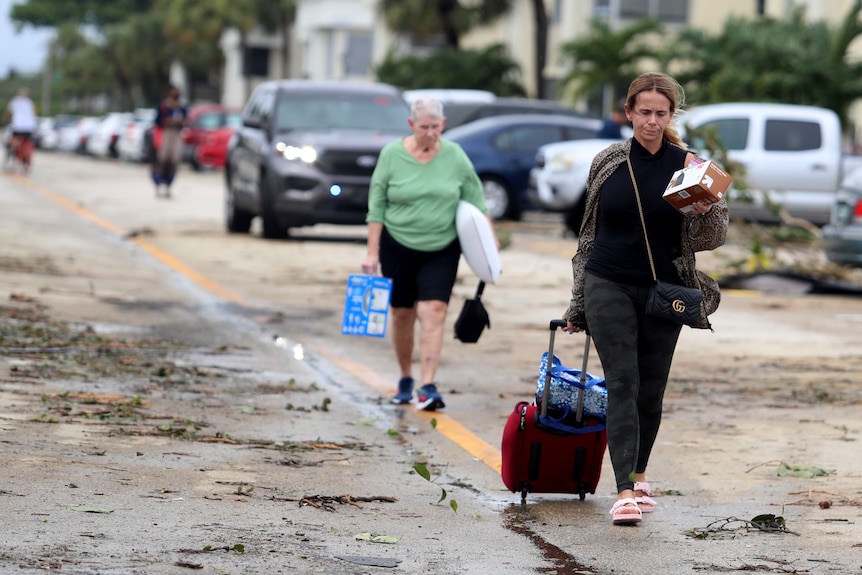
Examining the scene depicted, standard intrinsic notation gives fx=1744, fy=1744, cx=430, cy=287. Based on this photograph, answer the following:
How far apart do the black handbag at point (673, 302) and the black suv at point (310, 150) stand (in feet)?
40.0

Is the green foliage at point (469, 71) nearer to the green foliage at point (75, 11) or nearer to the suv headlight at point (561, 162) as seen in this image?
the suv headlight at point (561, 162)

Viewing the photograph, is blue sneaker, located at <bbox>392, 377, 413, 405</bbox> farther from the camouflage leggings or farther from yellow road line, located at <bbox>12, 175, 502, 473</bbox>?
the camouflage leggings

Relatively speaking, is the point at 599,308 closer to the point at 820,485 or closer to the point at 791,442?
the point at 820,485

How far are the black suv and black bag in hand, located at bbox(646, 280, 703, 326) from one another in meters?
12.2

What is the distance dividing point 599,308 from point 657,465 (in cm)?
152

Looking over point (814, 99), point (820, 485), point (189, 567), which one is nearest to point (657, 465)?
point (820, 485)

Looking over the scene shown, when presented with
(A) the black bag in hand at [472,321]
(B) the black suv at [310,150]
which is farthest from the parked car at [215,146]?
(A) the black bag in hand at [472,321]

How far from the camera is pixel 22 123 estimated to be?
3553 cm

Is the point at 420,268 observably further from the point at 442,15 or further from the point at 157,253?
the point at 442,15

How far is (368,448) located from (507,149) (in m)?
17.1

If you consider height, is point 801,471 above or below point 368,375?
above

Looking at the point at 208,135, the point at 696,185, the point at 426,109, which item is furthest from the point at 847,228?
the point at 208,135

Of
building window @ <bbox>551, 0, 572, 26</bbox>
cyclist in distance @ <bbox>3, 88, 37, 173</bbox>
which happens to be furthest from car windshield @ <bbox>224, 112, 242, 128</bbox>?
building window @ <bbox>551, 0, 572, 26</bbox>

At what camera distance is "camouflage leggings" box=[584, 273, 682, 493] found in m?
6.66
